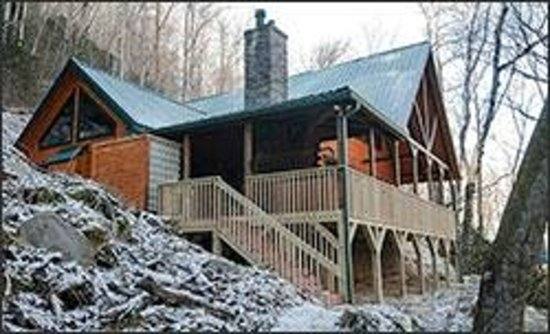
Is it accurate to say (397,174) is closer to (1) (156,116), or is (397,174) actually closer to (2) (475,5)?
(2) (475,5)

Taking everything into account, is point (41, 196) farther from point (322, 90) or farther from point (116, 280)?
point (322, 90)

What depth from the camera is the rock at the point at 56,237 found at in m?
7.63

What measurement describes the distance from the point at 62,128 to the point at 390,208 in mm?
8924

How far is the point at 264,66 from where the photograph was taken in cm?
1455

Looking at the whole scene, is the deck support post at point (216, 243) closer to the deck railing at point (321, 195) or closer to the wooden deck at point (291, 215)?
the wooden deck at point (291, 215)

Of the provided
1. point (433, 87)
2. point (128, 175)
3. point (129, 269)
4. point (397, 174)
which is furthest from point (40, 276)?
point (433, 87)

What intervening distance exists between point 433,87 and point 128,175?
9.40 metres

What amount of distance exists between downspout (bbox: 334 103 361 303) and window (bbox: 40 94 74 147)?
816cm

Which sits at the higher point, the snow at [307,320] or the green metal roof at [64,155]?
the green metal roof at [64,155]

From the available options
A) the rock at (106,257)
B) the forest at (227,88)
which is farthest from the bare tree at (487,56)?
the rock at (106,257)

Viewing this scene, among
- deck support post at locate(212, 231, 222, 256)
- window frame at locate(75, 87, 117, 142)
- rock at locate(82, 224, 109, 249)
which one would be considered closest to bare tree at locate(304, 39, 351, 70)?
window frame at locate(75, 87, 117, 142)

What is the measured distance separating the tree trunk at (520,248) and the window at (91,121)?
11.9 m

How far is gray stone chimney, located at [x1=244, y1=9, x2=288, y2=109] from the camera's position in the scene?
570 inches

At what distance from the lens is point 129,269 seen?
8.03 metres
